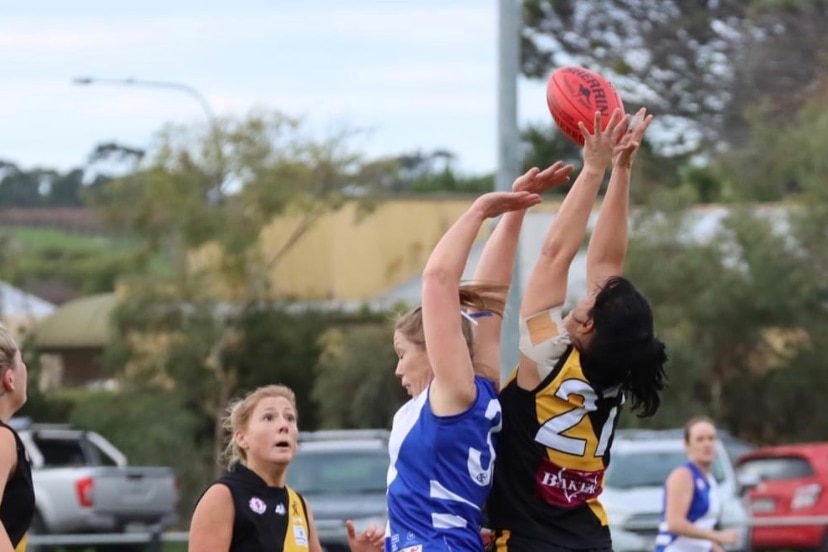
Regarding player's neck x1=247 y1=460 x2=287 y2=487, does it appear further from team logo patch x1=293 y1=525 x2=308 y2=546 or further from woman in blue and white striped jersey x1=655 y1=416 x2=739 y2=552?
woman in blue and white striped jersey x1=655 y1=416 x2=739 y2=552

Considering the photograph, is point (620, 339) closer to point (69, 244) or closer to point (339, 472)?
point (339, 472)

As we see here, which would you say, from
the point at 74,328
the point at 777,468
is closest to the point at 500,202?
the point at 777,468

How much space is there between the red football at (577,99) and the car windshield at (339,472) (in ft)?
34.3

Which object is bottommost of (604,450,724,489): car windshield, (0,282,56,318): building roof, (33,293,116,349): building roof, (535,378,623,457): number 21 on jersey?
(33,293,116,349): building roof

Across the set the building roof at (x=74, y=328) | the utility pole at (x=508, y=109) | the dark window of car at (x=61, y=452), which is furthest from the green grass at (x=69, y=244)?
the utility pole at (x=508, y=109)

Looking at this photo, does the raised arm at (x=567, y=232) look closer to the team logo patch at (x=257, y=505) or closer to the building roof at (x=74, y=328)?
the team logo patch at (x=257, y=505)

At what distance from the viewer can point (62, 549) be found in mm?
18031

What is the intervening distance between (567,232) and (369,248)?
35.6 m

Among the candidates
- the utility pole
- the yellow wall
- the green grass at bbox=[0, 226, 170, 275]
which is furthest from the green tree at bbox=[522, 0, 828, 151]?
the utility pole

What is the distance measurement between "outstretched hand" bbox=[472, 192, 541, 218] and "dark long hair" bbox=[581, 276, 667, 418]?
0.34 m

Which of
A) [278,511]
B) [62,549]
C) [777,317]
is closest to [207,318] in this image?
[777,317]

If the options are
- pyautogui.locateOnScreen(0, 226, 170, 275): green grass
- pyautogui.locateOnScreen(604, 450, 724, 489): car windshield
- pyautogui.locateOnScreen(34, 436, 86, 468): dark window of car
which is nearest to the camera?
pyautogui.locateOnScreen(604, 450, 724, 489): car windshield

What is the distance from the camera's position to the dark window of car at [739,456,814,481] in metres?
19.0

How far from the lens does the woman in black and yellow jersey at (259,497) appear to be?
17.9ft
